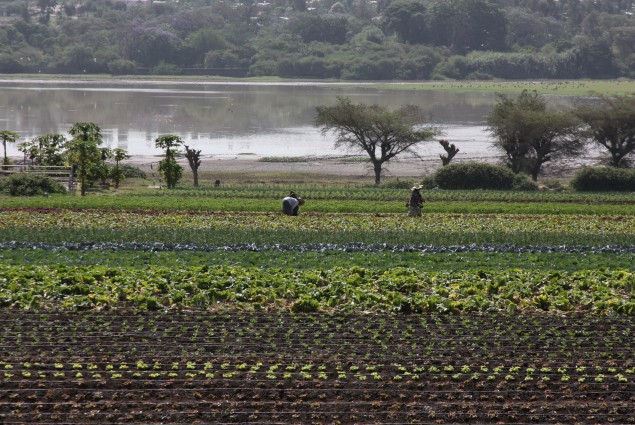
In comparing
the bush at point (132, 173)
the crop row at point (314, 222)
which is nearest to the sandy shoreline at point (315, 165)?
the bush at point (132, 173)

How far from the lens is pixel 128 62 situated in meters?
171

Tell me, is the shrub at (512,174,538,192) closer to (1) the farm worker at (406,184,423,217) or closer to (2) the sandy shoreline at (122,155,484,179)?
(2) the sandy shoreline at (122,155,484,179)

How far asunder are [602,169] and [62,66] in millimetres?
137466

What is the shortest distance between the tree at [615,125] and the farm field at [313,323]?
27.2 metres

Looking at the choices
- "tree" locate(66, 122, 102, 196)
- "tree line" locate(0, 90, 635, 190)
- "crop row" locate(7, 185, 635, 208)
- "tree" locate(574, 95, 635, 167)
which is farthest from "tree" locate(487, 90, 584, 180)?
"tree" locate(66, 122, 102, 196)

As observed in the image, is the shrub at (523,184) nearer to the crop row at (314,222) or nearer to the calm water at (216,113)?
the crop row at (314,222)

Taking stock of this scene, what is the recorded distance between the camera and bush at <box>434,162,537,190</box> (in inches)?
1951

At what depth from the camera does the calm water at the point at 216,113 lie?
3019 inches

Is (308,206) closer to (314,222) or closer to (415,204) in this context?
(415,204)

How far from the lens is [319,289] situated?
20.8 metres

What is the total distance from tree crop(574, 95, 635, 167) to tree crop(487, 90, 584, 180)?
2.84 feet

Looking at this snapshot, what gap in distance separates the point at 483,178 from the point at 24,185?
2148cm

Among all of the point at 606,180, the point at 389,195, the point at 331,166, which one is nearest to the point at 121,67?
the point at 331,166

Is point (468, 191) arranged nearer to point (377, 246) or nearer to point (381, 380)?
point (377, 246)
